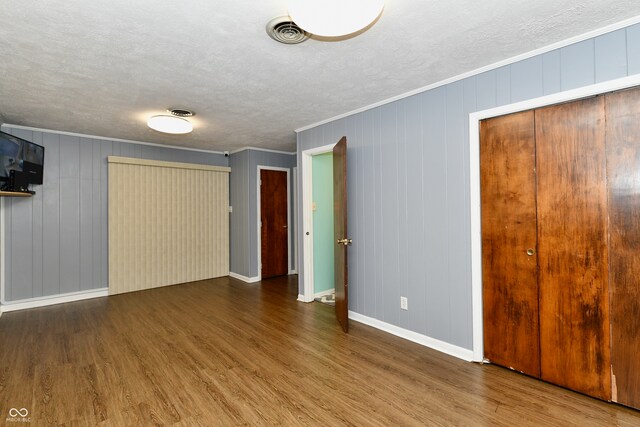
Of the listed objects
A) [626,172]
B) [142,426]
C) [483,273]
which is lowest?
[142,426]

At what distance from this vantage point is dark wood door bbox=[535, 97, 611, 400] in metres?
2.06

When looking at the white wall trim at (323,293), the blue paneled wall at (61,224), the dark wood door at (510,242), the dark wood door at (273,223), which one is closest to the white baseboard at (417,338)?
the dark wood door at (510,242)

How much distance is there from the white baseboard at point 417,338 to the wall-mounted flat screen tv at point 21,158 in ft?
13.6

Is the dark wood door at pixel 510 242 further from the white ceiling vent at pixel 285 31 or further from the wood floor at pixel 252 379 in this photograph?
the white ceiling vent at pixel 285 31

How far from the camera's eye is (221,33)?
2.01 metres

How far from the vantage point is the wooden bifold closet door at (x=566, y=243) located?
78.1 inches

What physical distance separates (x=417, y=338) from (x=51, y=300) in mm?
4820

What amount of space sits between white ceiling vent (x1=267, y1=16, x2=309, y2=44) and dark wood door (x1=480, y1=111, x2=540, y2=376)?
163 cm

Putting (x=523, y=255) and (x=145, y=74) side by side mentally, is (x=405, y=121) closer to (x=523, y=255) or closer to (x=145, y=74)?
(x=523, y=255)

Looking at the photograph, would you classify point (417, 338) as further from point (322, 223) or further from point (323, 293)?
point (322, 223)

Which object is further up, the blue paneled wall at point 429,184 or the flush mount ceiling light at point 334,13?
the flush mount ceiling light at point 334,13

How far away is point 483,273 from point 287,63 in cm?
231

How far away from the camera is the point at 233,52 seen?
226cm

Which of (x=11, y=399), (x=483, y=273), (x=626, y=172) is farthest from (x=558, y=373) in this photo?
(x=11, y=399)
